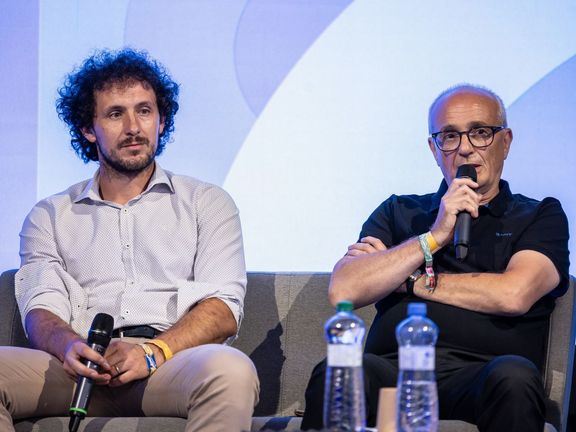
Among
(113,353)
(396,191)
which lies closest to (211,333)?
(113,353)

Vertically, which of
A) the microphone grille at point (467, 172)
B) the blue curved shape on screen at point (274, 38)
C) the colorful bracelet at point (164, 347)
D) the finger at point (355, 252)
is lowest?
the colorful bracelet at point (164, 347)

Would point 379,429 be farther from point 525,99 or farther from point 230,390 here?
point 525,99

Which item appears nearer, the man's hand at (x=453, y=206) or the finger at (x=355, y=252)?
the man's hand at (x=453, y=206)

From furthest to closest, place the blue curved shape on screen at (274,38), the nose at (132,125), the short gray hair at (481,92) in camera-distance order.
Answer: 1. the blue curved shape on screen at (274,38)
2. the nose at (132,125)
3. the short gray hair at (481,92)

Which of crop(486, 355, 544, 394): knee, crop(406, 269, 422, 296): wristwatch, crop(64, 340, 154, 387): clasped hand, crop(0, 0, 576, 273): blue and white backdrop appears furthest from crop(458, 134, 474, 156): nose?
crop(64, 340, 154, 387): clasped hand

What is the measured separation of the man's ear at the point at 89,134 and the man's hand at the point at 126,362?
1.09 meters

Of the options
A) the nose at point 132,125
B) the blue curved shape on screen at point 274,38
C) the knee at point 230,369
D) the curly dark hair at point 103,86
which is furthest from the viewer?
the blue curved shape on screen at point 274,38

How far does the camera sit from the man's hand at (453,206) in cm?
319

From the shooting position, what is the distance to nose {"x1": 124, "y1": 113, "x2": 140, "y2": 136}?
3670mm

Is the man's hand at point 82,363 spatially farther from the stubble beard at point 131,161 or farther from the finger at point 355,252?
the finger at point 355,252

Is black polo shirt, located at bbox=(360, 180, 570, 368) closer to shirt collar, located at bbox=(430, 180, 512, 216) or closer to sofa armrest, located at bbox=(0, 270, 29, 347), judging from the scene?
shirt collar, located at bbox=(430, 180, 512, 216)

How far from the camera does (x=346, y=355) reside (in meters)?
2.07

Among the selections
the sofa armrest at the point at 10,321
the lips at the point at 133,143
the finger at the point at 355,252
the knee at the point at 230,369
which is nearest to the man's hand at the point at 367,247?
the finger at the point at 355,252

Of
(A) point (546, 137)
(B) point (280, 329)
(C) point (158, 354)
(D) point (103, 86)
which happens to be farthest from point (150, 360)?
(A) point (546, 137)
